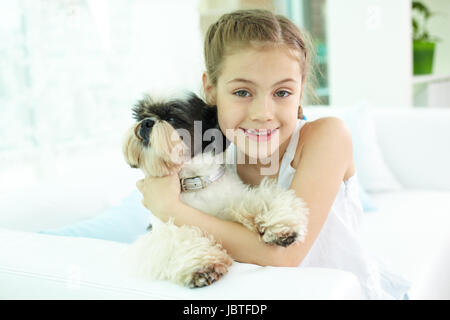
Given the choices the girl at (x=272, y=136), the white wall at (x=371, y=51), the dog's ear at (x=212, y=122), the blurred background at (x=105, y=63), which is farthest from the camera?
the white wall at (x=371, y=51)

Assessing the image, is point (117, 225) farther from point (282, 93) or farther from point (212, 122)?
point (282, 93)

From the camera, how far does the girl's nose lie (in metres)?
1.12

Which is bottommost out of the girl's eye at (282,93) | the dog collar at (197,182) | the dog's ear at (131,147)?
the dog collar at (197,182)

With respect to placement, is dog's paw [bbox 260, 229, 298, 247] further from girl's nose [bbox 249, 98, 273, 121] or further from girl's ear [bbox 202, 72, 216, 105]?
girl's ear [bbox 202, 72, 216, 105]

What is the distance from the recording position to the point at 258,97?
1.13 meters

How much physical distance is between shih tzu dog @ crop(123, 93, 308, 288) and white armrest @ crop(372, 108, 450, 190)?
5.66ft

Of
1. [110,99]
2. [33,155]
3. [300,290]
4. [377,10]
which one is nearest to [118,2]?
[110,99]

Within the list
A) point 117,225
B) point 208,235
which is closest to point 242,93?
point 208,235

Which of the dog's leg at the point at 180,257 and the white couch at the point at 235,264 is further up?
the dog's leg at the point at 180,257

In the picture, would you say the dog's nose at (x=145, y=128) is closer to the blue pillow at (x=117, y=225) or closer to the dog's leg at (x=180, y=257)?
the dog's leg at (x=180, y=257)

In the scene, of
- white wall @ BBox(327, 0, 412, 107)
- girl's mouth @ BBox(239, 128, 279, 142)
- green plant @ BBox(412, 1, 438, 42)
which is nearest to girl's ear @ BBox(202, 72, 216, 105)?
girl's mouth @ BBox(239, 128, 279, 142)

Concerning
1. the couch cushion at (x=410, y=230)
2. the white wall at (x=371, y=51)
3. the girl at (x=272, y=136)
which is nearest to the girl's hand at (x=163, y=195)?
the girl at (x=272, y=136)

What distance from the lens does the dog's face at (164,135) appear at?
1077 millimetres

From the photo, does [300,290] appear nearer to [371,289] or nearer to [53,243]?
[371,289]
